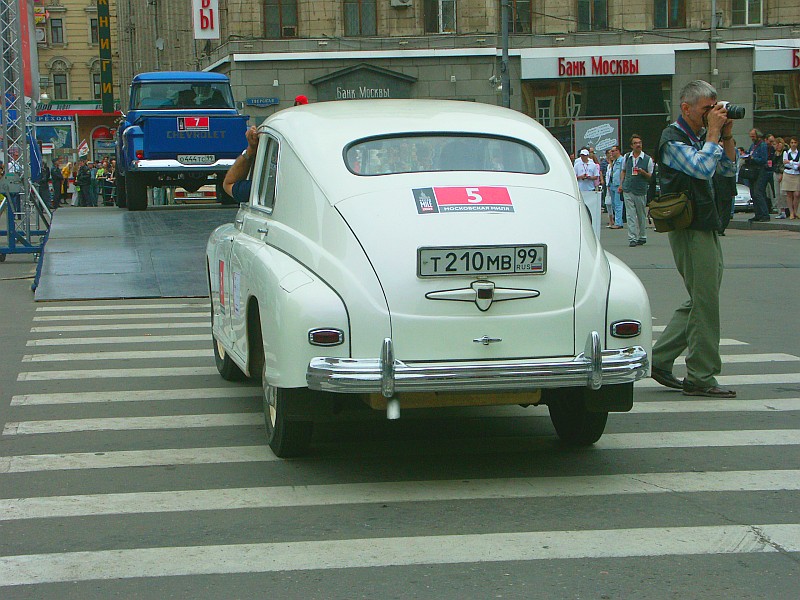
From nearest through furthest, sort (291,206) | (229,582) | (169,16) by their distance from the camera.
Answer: (229,582) → (291,206) → (169,16)

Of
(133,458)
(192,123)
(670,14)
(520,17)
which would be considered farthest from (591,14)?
(133,458)

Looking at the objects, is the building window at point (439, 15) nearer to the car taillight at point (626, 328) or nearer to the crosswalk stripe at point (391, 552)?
the car taillight at point (626, 328)

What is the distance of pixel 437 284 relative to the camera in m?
5.67

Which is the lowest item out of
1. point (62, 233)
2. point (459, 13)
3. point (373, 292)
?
point (62, 233)

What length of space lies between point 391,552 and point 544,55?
1605 inches

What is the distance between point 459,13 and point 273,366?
1557 inches

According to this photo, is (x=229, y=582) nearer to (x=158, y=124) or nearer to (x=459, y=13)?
(x=158, y=124)

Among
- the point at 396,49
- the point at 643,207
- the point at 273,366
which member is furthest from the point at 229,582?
the point at 396,49

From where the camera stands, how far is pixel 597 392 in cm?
602

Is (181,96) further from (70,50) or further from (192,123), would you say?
(70,50)

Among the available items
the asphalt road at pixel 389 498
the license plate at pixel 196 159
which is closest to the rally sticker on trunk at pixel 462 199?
the asphalt road at pixel 389 498

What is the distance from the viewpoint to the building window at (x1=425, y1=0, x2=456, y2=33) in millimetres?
43844

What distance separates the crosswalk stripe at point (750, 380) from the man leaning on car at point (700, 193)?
580mm

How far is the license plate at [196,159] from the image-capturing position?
22562mm
